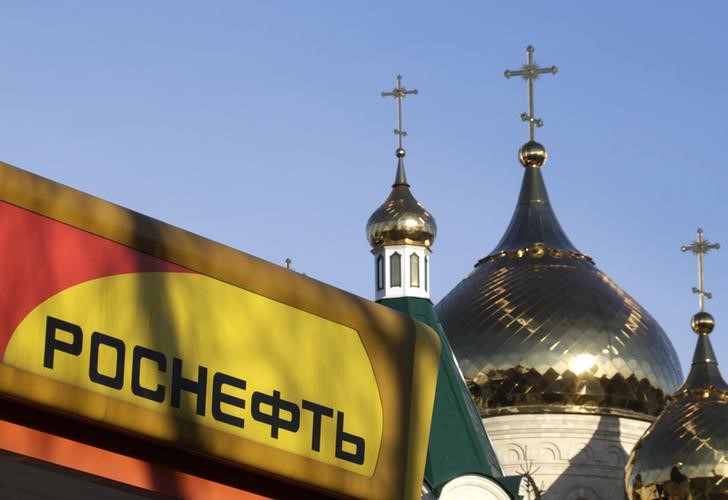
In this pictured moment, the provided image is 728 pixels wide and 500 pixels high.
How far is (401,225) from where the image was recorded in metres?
24.6

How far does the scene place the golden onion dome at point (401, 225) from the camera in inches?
967

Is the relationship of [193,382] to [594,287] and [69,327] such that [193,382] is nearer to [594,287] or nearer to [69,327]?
[69,327]

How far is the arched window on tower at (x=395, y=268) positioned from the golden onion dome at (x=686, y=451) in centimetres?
433

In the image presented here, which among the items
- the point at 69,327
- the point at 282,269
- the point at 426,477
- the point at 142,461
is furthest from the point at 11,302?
the point at 426,477

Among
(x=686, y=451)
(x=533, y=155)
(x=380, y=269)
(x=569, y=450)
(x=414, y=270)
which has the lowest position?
(x=686, y=451)

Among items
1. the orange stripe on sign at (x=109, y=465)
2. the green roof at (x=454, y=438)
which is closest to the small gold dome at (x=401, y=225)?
the green roof at (x=454, y=438)

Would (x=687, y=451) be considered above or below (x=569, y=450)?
below

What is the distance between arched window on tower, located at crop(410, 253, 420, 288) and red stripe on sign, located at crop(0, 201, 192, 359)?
1699 centimetres

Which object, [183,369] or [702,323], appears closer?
[183,369]

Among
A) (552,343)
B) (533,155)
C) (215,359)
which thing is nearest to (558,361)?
(552,343)

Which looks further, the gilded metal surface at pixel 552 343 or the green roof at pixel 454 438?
the gilded metal surface at pixel 552 343

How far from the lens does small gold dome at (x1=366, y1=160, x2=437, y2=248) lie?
24.6m

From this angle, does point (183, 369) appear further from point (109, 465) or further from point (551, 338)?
point (551, 338)

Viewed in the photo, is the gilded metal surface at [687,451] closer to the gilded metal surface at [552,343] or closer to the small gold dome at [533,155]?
the gilded metal surface at [552,343]
